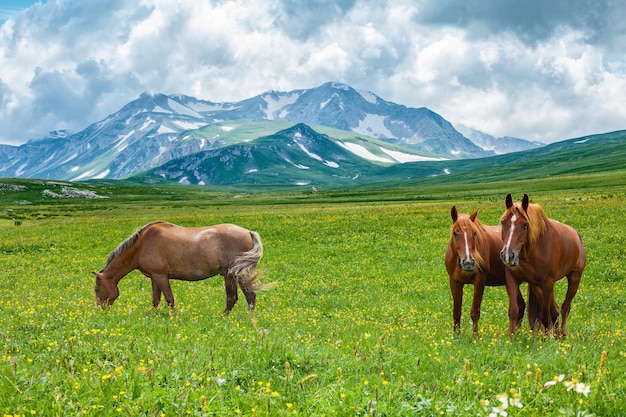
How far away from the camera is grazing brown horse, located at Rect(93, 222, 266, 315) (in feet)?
48.5

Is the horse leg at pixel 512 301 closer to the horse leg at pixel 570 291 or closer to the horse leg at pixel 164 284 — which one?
the horse leg at pixel 570 291

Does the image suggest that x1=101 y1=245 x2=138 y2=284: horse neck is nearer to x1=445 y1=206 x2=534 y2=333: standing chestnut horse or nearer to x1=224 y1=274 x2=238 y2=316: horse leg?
x1=224 y1=274 x2=238 y2=316: horse leg

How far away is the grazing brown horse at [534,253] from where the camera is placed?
33.6 ft

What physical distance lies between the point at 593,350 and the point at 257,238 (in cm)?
964

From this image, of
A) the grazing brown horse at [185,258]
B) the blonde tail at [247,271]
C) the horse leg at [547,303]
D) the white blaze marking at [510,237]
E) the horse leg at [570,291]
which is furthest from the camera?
the grazing brown horse at [185,258]

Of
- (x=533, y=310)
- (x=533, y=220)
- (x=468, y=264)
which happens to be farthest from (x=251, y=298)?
(x=533, y=220)

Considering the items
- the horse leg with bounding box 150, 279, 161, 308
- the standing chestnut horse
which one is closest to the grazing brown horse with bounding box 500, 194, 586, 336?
the standing chestnut horse

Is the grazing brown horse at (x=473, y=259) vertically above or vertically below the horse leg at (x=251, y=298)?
above

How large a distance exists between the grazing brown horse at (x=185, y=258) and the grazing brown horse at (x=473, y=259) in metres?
5.95

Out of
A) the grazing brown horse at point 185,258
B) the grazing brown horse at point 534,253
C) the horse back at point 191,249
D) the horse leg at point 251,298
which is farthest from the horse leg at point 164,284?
the grazing brown horse at point 534,253

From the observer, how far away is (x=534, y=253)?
1068cm

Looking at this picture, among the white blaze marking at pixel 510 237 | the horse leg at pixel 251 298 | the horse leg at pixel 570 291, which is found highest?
the white blaze marking at pixel 510 237

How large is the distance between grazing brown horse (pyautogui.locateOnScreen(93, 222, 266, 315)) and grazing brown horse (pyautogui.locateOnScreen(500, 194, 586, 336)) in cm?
736

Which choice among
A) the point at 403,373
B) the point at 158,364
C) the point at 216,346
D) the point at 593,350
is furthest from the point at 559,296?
the point at 158,364
